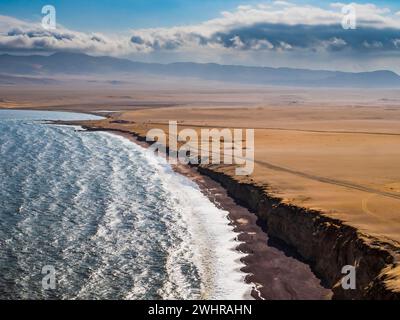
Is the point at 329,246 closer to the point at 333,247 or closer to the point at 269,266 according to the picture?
the point at 333,247

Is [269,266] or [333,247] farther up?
[333,247]

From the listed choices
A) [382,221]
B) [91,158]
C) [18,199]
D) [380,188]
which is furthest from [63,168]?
[382,221]

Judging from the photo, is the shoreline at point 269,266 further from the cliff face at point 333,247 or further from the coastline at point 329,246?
the cliff face at point 333,247

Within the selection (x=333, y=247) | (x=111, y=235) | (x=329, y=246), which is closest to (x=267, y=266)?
(x=329, y=246)

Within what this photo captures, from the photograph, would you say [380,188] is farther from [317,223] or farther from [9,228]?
[9,228]

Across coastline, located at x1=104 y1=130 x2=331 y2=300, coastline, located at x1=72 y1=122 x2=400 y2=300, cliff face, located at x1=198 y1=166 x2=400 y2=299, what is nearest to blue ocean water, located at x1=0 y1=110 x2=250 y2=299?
coastline, located at x1=104 y1=130 x2=331 y2=300

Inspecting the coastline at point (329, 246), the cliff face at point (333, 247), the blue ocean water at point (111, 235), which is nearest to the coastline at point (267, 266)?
the coastline at point (329, 246)

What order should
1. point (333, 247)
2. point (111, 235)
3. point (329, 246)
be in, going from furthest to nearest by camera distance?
point (111, 235), point (329, 246), point (333, 247)
